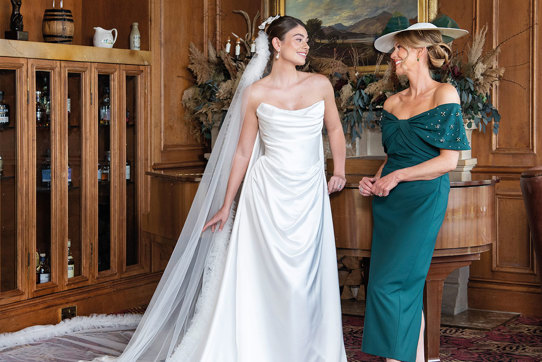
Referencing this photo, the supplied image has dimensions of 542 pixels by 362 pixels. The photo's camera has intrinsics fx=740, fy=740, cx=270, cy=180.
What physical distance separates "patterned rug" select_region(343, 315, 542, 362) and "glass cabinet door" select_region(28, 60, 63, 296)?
2054mm

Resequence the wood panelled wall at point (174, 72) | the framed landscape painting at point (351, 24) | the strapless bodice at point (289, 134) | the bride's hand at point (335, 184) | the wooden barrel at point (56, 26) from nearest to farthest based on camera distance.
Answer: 1. the strapless bodice at point (289, 134)
2. the bride's hand at point (335, 184)
3. the wooden barrel at point (56, 26)
4. the wood panelled wall at point (174, 72)
5. the framed landscape painting at point (351, 24)

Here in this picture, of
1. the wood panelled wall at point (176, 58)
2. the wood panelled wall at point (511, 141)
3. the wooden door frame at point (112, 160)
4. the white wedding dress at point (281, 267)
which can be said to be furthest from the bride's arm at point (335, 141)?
the wood panelled wall at point (176, 58)

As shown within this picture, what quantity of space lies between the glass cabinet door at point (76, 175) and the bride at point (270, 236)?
1.47 m

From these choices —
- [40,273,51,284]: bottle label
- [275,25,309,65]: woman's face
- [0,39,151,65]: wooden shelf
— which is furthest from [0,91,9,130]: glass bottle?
[275,25,309,65]: woman's face

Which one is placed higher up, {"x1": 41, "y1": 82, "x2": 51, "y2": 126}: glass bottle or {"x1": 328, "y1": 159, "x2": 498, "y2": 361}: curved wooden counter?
{"x1": 41, "y1": 82, "x2": 51, "y2": 126}: glass bottle

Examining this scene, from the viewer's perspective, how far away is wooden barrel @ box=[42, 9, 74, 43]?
5.05 metres

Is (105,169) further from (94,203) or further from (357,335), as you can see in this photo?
(357,335)

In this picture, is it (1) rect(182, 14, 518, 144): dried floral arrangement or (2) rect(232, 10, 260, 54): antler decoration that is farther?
(2) rect(232, 10, 260, 54): antler decoration

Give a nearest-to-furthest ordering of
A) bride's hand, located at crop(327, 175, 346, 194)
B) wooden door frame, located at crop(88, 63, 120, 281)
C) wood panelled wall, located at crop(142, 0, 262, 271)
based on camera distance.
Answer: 1. bride's hand, located at crop(327, 175, 346, 194)
2. wooden door frame, located at crop(88, 63, 120, 281)
3. wood panelled wall, located at crop(142, 0, 262, 271)

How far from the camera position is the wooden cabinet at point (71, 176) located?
4.75 meters

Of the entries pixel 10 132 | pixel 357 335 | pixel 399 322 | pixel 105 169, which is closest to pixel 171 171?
pixel 105 169

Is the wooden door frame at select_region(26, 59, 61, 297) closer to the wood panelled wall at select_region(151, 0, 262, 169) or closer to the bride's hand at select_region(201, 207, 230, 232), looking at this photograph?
the wood panelled wall at select_region(151, 0, 262, 169)

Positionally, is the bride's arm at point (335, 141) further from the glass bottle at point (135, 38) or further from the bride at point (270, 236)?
the glass bottle at point (135, 38)

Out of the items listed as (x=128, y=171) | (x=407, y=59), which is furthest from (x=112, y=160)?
(x=407, y=59)
